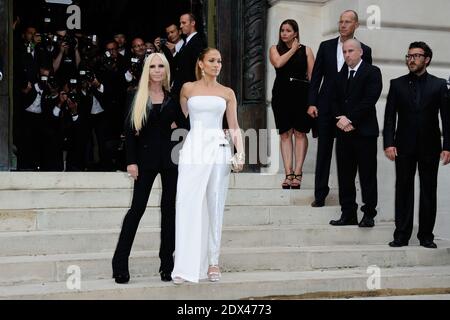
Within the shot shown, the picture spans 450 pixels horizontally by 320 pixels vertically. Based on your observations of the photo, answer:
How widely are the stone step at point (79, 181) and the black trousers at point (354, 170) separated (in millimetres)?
1113

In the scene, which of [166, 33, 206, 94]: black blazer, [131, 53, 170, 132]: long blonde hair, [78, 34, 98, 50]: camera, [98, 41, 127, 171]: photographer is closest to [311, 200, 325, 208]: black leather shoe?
[166, 33, 206, 94]: black blazer

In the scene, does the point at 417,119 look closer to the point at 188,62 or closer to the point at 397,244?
the point at 397,244

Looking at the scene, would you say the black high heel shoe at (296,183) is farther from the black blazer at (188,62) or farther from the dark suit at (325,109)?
the black blazer at (188,62)

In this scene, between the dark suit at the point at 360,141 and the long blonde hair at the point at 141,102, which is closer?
the long blonde hair at the point at 141,102

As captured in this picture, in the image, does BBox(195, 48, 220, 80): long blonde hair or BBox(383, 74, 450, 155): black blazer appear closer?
BBox(195, 48, 220, 80): long blonde hair

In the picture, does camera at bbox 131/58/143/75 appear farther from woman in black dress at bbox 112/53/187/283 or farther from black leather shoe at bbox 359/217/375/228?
woman in black dress at bbox 112/53/187/283

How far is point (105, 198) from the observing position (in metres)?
7.92

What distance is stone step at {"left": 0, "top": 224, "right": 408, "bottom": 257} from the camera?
6.86 metres

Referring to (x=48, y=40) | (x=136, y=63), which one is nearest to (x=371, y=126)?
(x=136, y=63)

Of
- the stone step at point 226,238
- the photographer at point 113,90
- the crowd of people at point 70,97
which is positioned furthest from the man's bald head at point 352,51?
the photographer at point 113,90

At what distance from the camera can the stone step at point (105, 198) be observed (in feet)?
24.8

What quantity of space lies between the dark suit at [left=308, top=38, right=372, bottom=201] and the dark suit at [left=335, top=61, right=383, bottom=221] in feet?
0.63
